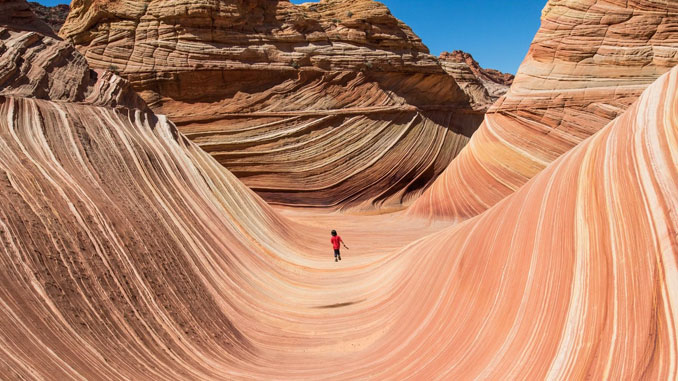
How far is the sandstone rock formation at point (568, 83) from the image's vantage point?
8.84m

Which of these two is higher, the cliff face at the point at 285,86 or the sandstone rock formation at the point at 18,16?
the cliff face at the point at 285,86

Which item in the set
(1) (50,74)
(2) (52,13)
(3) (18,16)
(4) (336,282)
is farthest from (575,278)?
(2) (52,13)

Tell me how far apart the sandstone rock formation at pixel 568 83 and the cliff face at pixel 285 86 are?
4.19 m

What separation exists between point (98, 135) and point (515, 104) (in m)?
6.98

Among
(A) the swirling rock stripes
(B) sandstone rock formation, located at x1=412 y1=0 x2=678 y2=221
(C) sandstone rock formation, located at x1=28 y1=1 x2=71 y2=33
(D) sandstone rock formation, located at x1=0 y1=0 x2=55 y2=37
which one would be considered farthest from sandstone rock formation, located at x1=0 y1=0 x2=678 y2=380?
(C) sandstone rock formation, located at x1=28 y1=1 x2=71 y2=33

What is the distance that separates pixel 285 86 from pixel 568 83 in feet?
22.4

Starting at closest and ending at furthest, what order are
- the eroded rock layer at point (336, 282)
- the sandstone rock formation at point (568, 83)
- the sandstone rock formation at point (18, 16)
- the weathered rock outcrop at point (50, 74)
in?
the eroded rock layer at point (336, 282), the weathered rock outcrop at point (50, 74), the sandstone rock formation at point (18, 16), the sandstone rock formation at point (568, 83)

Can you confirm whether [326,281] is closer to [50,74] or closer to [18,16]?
[50,74]

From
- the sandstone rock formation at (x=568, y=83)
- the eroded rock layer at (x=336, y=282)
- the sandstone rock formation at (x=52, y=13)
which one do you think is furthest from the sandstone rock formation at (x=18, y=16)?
the sandstone rock formation at (x=52, y=13)

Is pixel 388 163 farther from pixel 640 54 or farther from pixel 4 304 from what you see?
pixel 4 304

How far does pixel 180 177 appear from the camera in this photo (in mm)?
→ 6598

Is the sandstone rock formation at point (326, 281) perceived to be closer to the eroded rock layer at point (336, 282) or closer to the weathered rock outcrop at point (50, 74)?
the eroded rock layer at point (336, 282)

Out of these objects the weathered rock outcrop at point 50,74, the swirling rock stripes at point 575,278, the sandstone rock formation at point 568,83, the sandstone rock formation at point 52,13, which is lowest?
the swirling rock stripes at point 575,278

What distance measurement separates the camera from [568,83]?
363 inches
